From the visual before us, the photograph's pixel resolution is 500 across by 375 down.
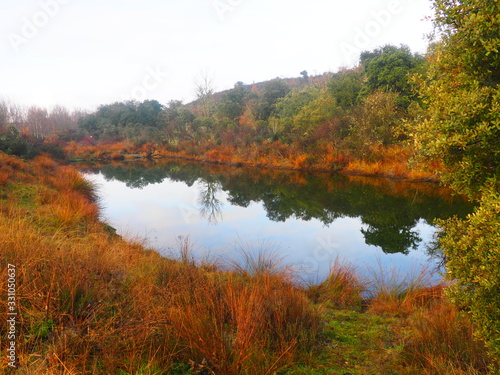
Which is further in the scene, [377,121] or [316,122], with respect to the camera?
[316,122]

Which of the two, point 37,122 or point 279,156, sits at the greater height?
point 37,122

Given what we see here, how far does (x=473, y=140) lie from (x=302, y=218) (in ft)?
26.9

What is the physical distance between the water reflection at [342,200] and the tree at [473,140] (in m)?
5.03

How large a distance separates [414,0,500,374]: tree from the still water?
11.9 ft

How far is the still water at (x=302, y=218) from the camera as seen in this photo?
23.8ft

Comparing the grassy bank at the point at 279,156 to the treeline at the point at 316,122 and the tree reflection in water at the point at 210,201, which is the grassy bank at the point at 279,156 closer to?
the treeline at the point at 316,122

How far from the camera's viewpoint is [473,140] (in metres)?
2.59

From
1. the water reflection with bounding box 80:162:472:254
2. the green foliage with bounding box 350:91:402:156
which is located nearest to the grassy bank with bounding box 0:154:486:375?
the water reflection with bounding box 80:162:472:254

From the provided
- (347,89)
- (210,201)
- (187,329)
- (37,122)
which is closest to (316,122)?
(347,89)

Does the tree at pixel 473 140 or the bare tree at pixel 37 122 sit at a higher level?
the bare tree at pixel 37 122

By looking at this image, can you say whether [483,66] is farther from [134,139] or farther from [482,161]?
[134,139]

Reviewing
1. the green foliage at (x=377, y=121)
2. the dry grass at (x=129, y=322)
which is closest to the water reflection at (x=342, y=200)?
the green foliage at (x=377, y=121)

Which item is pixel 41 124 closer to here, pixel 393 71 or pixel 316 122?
pixel 316 122

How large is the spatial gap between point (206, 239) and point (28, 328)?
6.01m
